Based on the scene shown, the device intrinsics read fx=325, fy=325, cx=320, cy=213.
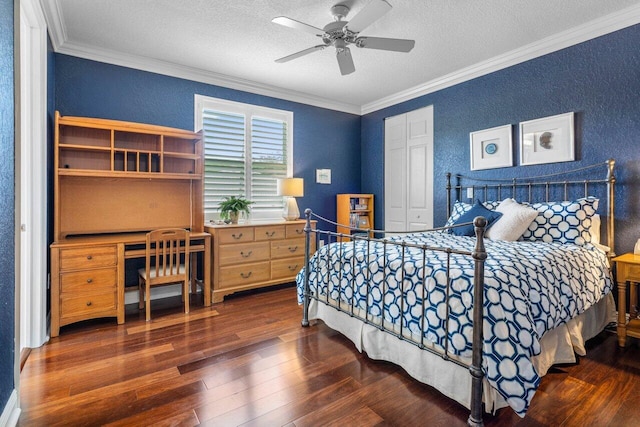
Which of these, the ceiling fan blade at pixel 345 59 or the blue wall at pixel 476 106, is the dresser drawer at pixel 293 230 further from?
the ceiling fan blade at pixel 345 59

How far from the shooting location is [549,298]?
6.24ft

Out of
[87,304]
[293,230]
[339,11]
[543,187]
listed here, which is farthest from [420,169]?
[87,304]

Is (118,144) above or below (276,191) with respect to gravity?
above

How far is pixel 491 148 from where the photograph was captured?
3.68 meters

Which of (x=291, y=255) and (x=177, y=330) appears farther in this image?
(x=291, y=255)

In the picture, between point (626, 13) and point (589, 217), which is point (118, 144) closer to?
point (589, 217)

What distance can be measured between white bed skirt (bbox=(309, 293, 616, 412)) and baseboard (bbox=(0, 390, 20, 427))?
1887 mm

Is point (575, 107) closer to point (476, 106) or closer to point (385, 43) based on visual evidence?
point (476, 106)

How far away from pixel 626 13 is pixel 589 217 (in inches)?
67.2

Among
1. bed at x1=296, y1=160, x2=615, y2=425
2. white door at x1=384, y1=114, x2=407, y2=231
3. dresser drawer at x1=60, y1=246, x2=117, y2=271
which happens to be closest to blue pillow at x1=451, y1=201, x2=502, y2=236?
bed at x1=296, y1=160, x2=615, y2=425

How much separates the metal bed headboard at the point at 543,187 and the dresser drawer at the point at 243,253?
2351 mm

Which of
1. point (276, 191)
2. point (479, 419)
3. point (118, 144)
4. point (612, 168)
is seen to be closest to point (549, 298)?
point (479, 419)

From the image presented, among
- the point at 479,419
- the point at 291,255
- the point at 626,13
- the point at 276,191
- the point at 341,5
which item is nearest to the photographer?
the point at 479,419

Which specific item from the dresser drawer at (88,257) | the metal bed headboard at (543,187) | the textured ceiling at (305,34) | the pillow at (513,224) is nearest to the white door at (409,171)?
the metal bed headboard at (543,187)
